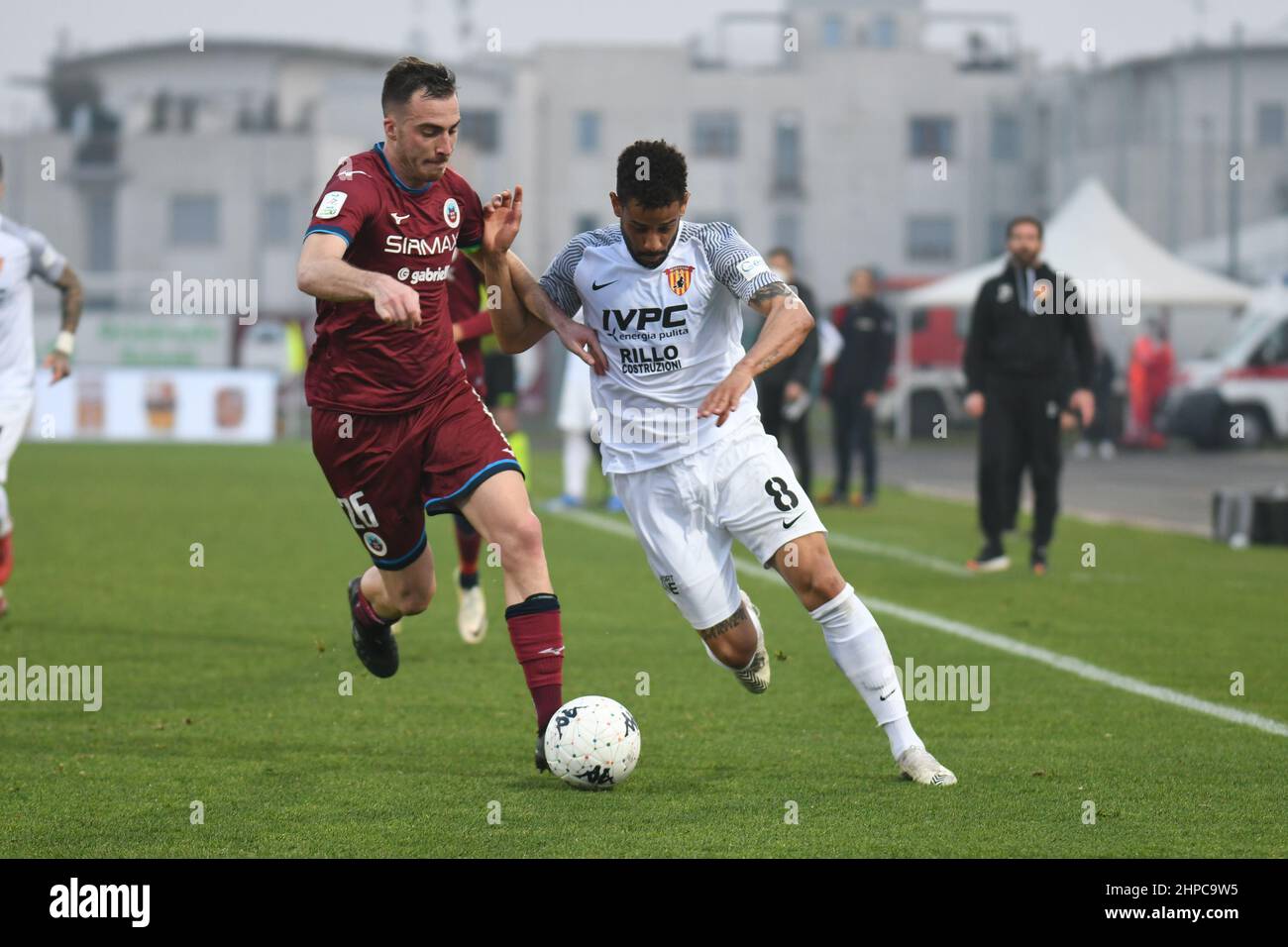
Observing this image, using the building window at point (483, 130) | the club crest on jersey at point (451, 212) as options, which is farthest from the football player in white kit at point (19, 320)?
the building window at point (483, 130)

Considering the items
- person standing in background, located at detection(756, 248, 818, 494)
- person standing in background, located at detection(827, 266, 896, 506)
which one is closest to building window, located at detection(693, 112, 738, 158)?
person standing in background, located at detection(827, 266, 896, 506)

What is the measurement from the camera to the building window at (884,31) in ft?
223

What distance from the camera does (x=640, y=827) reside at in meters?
5.51

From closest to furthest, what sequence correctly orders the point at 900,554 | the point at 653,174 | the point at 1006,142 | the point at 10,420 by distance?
1. the point at 653,174
2. the point at 10,420
3. the point at 900,554
4. the point at 1006,142

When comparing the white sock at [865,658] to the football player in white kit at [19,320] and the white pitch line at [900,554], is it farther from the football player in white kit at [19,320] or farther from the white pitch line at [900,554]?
the white pitch line at [900,554]

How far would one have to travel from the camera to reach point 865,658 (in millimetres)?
6316

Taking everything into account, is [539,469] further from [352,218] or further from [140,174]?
[140,174]

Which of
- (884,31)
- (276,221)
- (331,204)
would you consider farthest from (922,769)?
(884,31)

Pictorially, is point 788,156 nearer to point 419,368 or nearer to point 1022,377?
point 1022,377

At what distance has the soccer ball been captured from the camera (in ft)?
19.7

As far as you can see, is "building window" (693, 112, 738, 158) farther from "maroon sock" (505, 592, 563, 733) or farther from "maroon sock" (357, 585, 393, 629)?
"maroon sock" (505, 592, 563, 733)

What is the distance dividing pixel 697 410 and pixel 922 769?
4.86 feet
